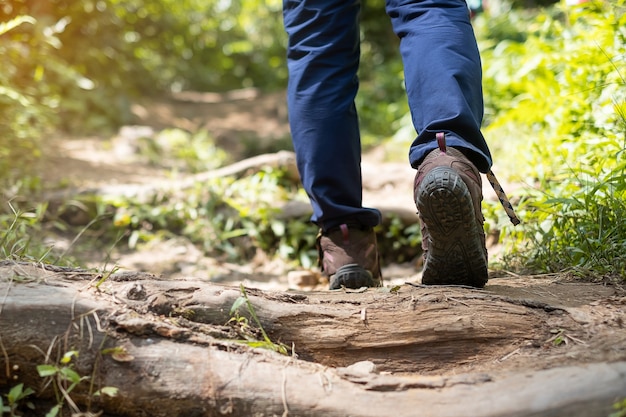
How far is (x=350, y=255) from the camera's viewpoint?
189cm

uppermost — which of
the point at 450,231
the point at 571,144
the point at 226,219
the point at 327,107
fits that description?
the point at 327,107

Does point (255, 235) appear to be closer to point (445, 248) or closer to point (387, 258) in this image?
point (387, 258)

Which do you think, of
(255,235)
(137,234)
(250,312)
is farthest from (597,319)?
(137,234)

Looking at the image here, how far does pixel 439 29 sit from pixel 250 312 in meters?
0.88

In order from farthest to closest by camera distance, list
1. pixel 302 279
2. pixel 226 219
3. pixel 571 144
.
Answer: pixel 226 219 < pixel 302 279 < pixel 571 144

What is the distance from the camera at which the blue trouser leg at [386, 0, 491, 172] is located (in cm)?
156

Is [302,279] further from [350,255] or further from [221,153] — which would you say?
[221,153]

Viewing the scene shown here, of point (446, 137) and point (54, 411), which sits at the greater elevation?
point (446, 137)

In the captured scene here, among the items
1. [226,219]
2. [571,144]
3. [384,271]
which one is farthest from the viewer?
[226,219]

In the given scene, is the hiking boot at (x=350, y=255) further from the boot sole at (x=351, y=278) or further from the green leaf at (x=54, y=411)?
the green leaf at (x=54, y=411)

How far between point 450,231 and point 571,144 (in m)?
1.45

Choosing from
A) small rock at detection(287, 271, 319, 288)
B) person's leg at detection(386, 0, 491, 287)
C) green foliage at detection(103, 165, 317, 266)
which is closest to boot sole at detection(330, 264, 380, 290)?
person's leg at detection(386, 0, 491, 287)

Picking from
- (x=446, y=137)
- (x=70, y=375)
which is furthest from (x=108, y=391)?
(x=446, y=137)

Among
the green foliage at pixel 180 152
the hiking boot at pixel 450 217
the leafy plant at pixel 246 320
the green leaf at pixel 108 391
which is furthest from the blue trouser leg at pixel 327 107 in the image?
the green foliage at pixel 180 152
